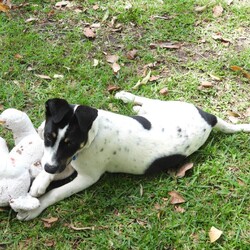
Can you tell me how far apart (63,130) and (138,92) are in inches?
73.3

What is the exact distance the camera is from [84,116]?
10.9 feet

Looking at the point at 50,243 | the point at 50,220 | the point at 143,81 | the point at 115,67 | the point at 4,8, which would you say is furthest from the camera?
the point at 4,8

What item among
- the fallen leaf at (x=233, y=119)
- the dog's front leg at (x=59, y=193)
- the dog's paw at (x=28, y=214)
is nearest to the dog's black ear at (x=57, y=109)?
the dog's front leg at (x=59, y=193)

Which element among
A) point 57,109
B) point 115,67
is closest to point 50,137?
point 57,109

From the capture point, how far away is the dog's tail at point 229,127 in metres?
4.40

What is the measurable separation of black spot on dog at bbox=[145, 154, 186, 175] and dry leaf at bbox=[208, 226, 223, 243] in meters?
0.70

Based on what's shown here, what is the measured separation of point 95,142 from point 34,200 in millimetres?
710

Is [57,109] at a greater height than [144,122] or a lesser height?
greater

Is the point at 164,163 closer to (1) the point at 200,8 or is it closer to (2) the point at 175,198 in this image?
(2) the point at 175,198

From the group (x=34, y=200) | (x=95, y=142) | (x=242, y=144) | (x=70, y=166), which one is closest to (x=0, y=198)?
(x=34, y=200)

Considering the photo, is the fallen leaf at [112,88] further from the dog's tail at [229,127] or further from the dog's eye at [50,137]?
the dog's eye at [50,137]

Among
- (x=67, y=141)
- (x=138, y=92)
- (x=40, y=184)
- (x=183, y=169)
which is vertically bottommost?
(x=183, y=169)

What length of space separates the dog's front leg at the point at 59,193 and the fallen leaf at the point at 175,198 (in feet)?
2.38

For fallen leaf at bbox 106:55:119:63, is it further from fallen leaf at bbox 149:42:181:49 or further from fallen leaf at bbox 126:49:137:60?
fallen leaf at bbox 149:42:181:49
